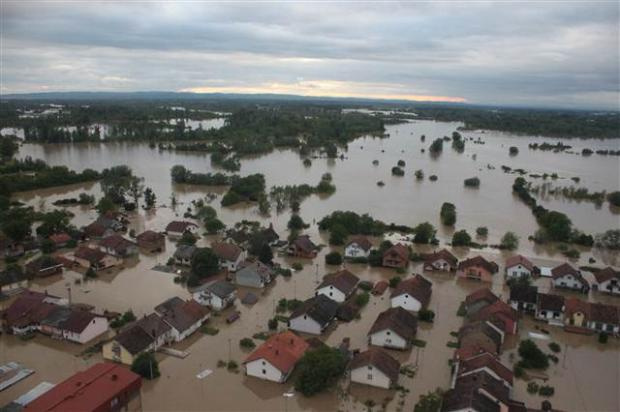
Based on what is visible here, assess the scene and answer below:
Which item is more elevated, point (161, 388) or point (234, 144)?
point (234, 144)

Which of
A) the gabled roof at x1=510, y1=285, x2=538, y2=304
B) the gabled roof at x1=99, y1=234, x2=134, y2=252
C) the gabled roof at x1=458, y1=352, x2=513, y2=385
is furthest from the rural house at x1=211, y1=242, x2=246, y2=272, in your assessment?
the gabled roof at x1=510, y1=285, x2=538, y2=304

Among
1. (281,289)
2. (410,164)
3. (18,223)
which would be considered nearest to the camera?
(281,289)

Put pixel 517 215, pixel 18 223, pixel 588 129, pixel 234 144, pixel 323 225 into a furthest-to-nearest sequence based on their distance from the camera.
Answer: pixel 588 129, pixel 234 144, pixel 517 215, pixel 323 225, pixel 18 223

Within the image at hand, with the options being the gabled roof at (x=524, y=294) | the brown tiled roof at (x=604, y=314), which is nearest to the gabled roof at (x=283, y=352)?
the gabled roof at (x=524, y=294)

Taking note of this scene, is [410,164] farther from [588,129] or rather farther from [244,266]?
[588,129]

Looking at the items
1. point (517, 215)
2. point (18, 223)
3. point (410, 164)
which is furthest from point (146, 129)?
point (517, 215)

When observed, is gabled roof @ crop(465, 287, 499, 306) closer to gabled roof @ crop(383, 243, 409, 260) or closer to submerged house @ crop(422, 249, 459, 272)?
submerged house @ crop(422, 249, 459, 272)

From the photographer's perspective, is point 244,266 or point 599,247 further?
point 599,247

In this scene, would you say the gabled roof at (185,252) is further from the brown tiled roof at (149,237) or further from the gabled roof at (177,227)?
the gabled roof at (177,227)
